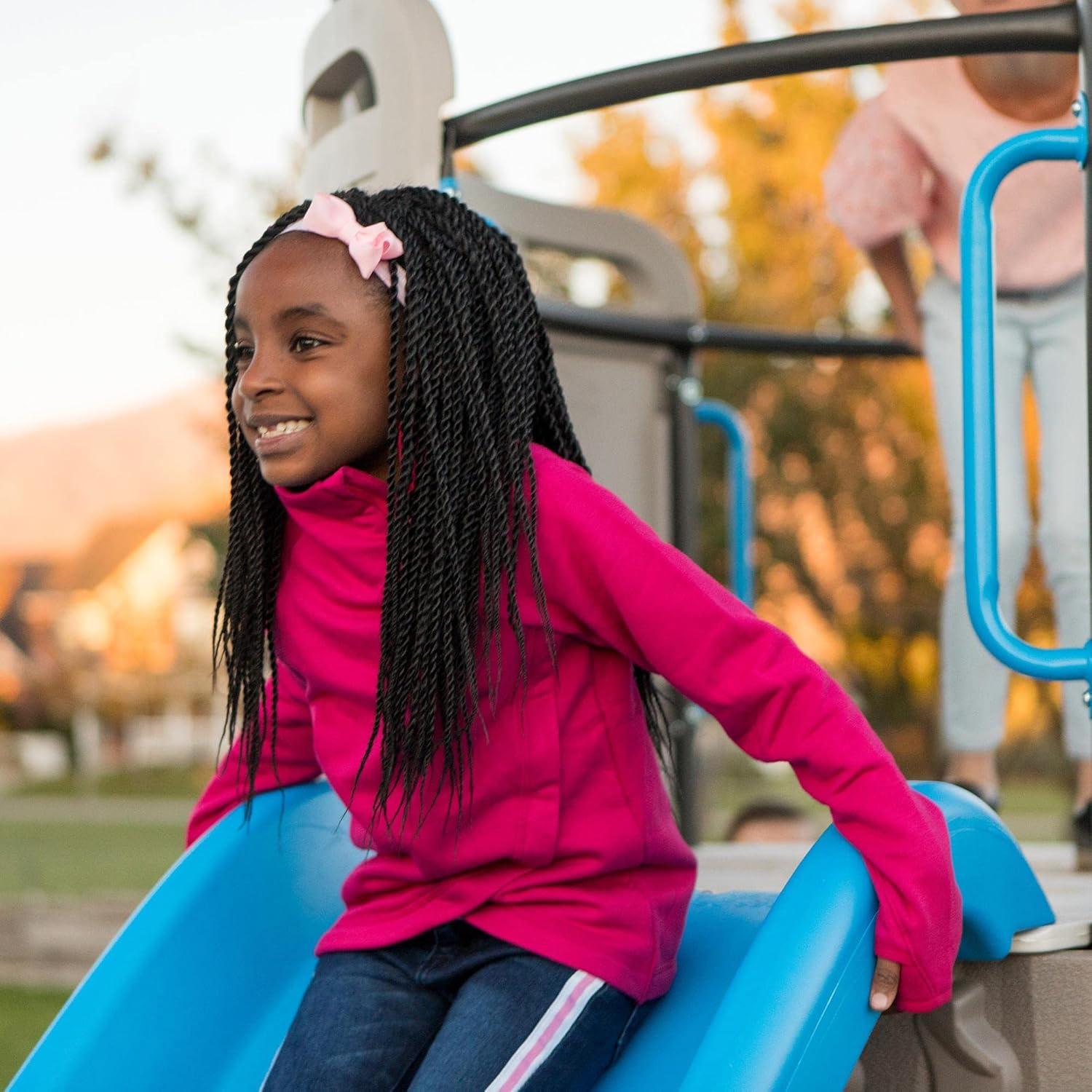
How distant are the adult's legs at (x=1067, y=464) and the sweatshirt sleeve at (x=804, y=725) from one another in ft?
3.64

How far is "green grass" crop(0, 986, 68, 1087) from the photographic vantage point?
6709mm

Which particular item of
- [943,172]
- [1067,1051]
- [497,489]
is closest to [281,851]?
[497,489]

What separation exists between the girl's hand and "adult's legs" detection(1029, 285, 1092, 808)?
111cm

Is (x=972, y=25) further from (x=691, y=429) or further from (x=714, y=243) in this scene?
(x=714, y=243)

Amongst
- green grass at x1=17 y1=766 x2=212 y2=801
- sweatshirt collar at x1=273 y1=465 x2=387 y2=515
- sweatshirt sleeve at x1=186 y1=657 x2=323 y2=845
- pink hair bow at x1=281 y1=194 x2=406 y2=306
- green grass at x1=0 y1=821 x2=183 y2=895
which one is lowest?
green grass at x1=17 y1=766 x2=212 y2=801

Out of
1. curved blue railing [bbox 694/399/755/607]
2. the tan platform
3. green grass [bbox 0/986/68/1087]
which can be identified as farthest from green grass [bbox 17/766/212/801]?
the tan platform

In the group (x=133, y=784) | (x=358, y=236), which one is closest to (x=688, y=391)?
(x=358, y=236)

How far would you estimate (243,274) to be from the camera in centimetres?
150

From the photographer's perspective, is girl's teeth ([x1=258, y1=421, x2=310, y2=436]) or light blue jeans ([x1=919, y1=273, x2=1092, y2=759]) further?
light blue jeans ([x1=919, y1=273, x2=1092, y2=759])

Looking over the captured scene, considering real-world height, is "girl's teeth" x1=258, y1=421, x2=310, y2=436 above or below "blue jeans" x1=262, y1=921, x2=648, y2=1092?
above

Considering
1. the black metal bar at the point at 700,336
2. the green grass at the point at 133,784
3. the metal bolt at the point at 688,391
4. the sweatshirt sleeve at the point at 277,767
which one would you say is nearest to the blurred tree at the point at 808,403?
the black metal bar at the point at 700,336

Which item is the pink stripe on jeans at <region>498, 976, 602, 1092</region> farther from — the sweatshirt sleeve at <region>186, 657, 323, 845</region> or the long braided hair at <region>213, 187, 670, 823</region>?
the sweatshirt sleeve at <region>186, 657, 323, 845</region>

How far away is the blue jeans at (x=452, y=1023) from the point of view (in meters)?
1.33

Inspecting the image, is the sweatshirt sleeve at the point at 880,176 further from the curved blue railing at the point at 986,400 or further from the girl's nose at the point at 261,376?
the girl's nose at the point at 261,376
